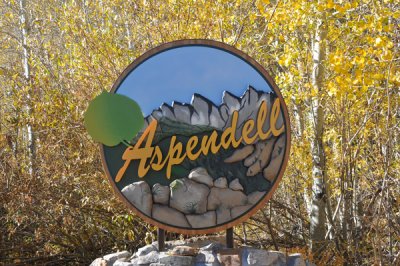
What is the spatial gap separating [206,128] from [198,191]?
494mm

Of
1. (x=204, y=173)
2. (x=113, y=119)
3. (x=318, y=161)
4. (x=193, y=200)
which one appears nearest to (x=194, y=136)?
(x=204, y=173)

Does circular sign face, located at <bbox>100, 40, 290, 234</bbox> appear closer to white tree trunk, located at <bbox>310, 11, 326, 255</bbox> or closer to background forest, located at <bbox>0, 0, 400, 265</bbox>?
background forest, located at <bbox>0, 0, 400, 265</bbox>

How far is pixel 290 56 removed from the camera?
6402 millimetres

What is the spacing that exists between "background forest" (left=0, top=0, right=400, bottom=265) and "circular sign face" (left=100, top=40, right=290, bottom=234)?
1.42m

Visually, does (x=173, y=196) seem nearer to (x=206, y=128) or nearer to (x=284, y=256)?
(x=206, y=128)

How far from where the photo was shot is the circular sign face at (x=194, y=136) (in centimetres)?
522

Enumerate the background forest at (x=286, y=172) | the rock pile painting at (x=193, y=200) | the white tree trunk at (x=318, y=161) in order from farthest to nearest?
1. the white tree trunk at (x=318, y=161)
2. the background forest at (x=286, y=172)
3. the rock pile painting at (x=193, y=200)

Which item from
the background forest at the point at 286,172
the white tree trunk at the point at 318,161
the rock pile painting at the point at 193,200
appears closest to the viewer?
the rock pile painting at the point at 193,200

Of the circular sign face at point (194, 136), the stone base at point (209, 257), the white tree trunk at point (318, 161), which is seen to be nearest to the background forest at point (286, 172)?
the white tree trunk at point (318, 161)

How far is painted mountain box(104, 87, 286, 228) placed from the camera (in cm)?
523

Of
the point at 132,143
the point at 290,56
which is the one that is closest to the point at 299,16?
the point at 290,56

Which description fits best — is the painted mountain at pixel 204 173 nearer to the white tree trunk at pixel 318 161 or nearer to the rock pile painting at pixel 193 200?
the rock pile painting at pixel 193 200

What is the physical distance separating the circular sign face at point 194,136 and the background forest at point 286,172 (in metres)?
1.42

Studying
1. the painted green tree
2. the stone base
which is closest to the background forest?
the stone base
